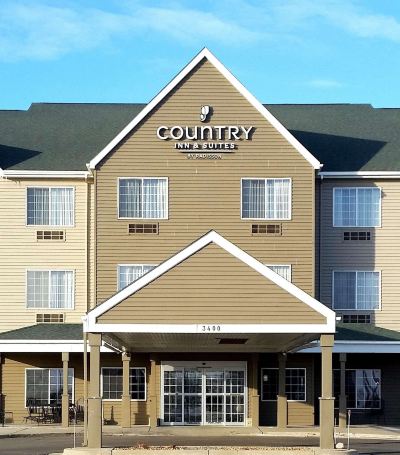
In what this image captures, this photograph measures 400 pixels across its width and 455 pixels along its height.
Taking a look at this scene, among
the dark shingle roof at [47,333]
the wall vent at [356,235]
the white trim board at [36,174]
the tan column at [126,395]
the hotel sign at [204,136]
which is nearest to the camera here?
the dark shingle roof at [47,333]

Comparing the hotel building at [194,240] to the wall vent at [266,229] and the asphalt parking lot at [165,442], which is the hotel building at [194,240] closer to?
the wall vent at [266,229]

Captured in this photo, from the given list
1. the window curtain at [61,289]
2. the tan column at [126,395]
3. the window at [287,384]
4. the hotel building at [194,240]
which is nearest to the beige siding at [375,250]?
the hotel building at [194,240]

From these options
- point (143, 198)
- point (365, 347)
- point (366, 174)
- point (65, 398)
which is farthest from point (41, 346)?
point (366, 174)

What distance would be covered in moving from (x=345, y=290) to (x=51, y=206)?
11.6 metres

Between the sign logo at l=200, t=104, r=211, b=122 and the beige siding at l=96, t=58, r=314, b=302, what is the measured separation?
18 cm

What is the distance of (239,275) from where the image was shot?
26.9m

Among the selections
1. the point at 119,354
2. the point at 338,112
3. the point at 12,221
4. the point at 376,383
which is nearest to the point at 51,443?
the point at 119,354

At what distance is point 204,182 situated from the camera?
38.9 m

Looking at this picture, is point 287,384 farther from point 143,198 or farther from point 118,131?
point 118,131

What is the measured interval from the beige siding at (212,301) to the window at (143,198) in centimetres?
1219

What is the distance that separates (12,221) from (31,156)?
2720 millimetres

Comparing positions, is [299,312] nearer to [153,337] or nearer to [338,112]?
[153,337]

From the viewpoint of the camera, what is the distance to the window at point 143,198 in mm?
38906

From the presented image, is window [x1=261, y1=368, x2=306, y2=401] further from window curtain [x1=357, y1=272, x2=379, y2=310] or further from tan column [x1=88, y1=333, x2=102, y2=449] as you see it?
tan column [x1=88, y1=333, x2=102, y2=449]
